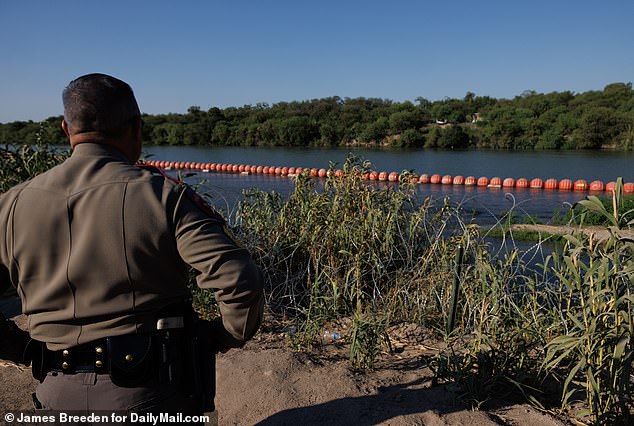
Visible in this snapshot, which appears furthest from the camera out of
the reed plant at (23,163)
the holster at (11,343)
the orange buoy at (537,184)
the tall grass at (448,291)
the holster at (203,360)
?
the orange buoy at (537,184)

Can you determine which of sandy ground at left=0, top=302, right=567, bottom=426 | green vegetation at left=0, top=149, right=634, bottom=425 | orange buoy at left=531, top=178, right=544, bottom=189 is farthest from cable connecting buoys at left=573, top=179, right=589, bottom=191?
sandy ground at left=0, top=302, right=567, bottom=426

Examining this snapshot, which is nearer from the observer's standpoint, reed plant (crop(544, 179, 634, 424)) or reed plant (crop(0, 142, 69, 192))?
reed plant (crop(544, 179, 634, 424))

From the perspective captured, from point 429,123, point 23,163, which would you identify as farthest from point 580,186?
point 429,123

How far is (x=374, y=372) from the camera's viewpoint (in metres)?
3.12

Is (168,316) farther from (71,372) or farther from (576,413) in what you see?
(576,413)

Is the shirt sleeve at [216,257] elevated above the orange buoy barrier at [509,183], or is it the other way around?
the shirt sleeve at [216,257]

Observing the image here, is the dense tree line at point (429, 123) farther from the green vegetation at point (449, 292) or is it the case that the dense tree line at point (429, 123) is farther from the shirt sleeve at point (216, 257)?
the shirt sleeve at point (216, 257)

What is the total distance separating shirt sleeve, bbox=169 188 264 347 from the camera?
4.59ft

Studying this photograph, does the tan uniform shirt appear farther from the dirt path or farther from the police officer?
the dirt path

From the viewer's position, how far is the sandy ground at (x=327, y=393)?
8.51 feet

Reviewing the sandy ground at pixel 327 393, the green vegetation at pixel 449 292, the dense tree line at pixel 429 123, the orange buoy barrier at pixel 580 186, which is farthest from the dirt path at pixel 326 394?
the dense tree line at pixel 429 123

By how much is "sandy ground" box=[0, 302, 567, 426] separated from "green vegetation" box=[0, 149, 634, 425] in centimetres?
10

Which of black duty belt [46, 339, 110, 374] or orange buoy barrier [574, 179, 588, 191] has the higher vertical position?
black duty belt [46, 339, 110, 374]

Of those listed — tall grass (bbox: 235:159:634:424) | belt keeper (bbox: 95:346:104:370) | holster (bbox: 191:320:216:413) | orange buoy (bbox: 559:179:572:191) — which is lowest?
orange buoy (bbox: 559:179:572:191)
